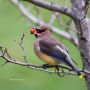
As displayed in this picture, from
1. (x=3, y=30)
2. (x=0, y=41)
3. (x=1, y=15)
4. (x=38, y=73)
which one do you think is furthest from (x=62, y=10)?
(x=1, y=15)

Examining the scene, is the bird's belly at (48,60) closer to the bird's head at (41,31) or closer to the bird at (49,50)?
the bird at (49,50)

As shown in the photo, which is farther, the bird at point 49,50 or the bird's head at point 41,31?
the bird's head at point 41,31

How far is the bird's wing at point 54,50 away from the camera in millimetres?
5297

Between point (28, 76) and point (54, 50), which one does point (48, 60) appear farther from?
point (28, 76)

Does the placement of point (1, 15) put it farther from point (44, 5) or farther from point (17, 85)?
point (44, 5)

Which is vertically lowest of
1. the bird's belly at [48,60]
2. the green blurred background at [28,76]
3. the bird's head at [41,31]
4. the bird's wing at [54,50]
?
the green blurred background at [28,76]

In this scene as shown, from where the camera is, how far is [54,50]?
5422 mm

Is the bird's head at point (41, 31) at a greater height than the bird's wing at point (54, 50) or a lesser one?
greater

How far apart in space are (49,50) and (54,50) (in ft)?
0.27

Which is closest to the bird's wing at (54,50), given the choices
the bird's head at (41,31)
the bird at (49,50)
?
the bird at (49,50)

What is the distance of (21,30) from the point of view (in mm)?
12062

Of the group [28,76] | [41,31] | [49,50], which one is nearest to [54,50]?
[49,50]

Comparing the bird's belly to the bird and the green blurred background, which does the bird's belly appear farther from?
the green blurred background

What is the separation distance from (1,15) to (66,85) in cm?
481
